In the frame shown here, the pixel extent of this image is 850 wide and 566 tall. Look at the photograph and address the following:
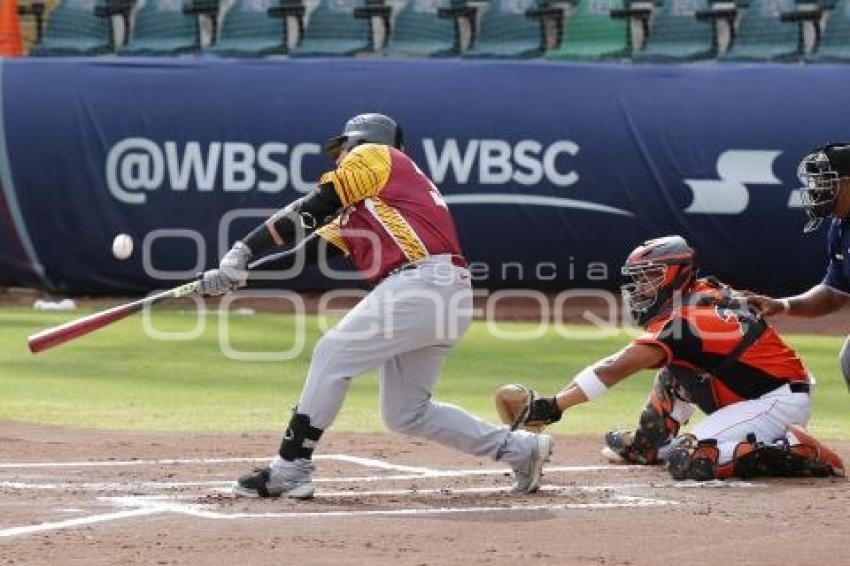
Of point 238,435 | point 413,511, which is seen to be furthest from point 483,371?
point 413,511

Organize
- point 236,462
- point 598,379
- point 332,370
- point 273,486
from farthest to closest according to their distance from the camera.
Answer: point 236,462, point 598,379, point 273,486, point 332,370

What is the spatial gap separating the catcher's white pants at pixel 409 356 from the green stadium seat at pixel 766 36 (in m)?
13.9

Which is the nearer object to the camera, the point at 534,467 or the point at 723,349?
the point at 534,467

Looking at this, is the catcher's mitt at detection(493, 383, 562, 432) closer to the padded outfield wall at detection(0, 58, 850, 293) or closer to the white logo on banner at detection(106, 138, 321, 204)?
the padded outfield wall at detection(0, 58, 850, 293)

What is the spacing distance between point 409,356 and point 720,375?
1.65 m

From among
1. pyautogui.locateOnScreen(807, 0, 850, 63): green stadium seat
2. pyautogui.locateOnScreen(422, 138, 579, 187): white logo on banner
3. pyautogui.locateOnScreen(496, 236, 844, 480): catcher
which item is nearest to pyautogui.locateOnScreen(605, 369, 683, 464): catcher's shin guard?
pyautogui.locateOnScreen(496, 236, 844, 480): catcher

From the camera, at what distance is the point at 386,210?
322 inches

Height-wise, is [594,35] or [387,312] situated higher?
[387,312]

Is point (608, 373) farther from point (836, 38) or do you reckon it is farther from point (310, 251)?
point (836, 38)

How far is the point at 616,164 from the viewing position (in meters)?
19.6

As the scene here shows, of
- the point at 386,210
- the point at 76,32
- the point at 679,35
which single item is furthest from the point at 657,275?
the point at 76,32

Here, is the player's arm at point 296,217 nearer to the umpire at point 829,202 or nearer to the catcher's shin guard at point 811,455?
the umpire at point 829,202

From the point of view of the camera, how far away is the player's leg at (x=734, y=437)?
877 centimetres

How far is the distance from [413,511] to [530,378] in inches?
237
